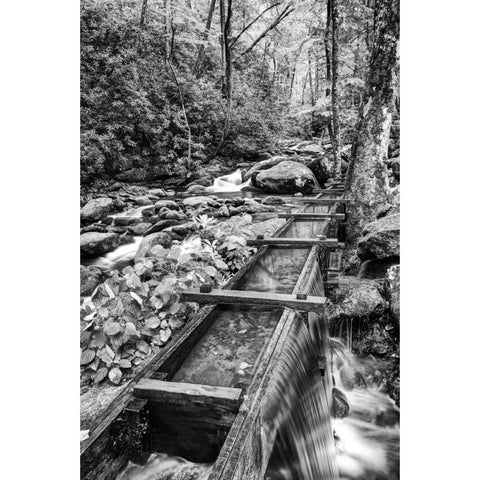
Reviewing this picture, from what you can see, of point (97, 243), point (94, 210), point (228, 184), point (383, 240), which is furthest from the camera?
point (228, 184)

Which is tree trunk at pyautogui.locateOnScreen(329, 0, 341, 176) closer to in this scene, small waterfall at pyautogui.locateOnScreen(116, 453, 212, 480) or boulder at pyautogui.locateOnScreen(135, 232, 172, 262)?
boulder at pyautogui.locateOnScreen(135, 232, 172, 262)

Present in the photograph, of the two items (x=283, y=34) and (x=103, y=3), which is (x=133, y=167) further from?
(x=283, y=34)

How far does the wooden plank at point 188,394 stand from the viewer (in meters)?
1.71

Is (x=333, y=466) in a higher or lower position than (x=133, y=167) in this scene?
lower

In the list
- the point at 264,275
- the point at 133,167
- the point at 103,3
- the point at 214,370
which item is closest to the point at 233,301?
the point at 214,370

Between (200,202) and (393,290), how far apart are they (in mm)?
6893

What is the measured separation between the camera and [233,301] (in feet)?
9.53

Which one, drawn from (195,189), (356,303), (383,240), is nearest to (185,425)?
(356,303)

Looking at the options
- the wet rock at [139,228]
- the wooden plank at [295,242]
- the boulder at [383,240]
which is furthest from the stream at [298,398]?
the wet rock at [139,228]

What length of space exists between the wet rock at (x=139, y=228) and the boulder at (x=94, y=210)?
4.00 ft

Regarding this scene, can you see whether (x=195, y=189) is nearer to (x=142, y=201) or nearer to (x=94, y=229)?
(x=142, y=201)

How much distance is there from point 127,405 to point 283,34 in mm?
14784

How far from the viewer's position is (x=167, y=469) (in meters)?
1.88

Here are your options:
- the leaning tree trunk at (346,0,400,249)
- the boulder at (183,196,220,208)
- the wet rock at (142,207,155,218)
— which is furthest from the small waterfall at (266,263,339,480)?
the boulder at (183,196,220,208)
